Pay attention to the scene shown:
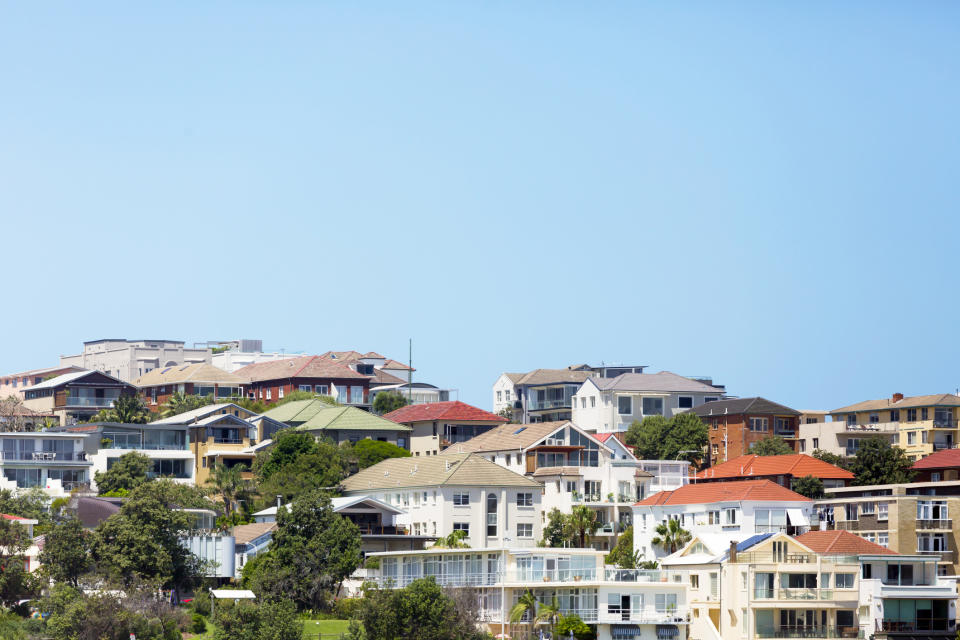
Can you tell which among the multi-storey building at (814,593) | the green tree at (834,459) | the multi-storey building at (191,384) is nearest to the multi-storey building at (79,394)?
the multi-storey building at (191,384)

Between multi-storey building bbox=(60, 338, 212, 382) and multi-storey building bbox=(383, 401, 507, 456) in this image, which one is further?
multi-storey building bbox=(60, 338, 212, 382)

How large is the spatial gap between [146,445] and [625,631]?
46.7 metres

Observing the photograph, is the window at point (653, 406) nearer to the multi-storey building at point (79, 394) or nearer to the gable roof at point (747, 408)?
the gable roof at point (747, 408)

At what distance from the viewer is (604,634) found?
81.0 m

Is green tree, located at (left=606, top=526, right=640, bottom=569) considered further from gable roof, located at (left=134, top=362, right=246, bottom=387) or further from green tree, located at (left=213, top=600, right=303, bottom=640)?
gable roof, located at (left=134, top=362, right=246, bottom=387)

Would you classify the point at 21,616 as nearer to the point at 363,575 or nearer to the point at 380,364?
the point at 363,575

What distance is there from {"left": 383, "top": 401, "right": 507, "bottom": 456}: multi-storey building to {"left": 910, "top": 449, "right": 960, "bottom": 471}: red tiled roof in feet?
112

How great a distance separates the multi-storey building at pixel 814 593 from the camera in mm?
82375

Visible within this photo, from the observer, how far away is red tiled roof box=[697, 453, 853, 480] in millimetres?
110000

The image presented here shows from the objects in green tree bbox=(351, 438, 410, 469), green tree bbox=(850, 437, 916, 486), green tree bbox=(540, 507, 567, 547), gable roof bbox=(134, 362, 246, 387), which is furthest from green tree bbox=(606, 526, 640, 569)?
gable roof bbox=(134, 362, 246, 387)

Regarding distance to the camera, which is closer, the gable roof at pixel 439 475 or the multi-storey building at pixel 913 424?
the gable roof at pixel 439 475

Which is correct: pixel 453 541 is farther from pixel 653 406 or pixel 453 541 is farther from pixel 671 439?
pixel 653 406

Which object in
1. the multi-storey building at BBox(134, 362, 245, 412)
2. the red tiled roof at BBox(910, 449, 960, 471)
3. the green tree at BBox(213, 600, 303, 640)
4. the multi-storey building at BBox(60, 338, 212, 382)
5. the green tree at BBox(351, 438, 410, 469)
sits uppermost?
the multi-storey building at BBox(60, 338, 212, 382)

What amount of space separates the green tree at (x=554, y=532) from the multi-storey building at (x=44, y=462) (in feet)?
101
